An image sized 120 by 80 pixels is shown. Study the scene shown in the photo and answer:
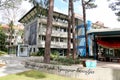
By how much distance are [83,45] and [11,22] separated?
2150 cm

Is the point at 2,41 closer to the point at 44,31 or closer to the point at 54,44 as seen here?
the point at 44,31

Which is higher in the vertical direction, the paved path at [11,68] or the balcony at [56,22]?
the balcony at [56,22]

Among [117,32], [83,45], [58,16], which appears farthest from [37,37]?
[117,32]

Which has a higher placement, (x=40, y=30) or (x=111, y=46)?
(x=40, y=30)

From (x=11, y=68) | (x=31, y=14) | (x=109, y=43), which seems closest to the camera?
(x=11, y=68)

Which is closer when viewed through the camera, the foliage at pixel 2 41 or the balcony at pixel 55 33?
the balcony at pixel 55 33

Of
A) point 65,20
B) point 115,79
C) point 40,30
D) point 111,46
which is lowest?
point 115,79

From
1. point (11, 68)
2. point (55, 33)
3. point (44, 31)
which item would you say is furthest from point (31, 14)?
point (11, 68)

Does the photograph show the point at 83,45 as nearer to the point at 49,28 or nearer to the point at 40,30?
the point at 40,30

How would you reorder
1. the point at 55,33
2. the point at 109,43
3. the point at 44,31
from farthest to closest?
the point at 55,33 → the point at 44,31 → the point at 109,43

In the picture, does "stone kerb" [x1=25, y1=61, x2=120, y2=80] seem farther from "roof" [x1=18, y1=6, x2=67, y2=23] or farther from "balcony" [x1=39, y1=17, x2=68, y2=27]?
"roof" [x1=18, y1=6, x2=67, y2=23]

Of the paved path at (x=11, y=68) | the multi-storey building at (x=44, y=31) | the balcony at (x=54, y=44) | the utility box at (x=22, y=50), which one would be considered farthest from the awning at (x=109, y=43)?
the utility box at (x=22, y=50)

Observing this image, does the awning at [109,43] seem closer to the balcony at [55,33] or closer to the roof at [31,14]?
the balcony at [55,33]

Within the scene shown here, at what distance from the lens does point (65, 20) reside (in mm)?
42594
